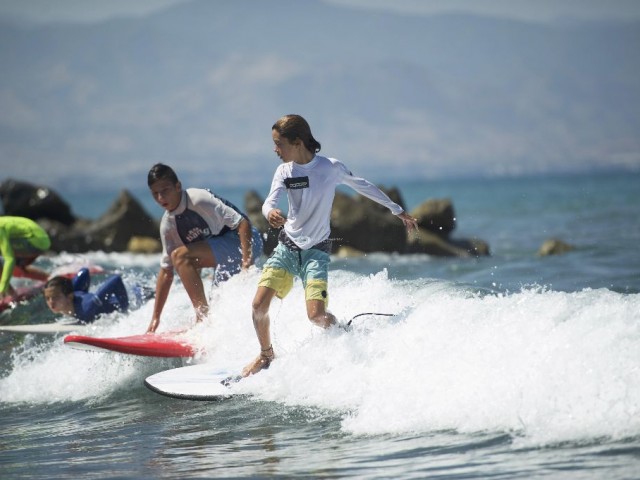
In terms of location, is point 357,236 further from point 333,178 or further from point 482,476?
point 482,476

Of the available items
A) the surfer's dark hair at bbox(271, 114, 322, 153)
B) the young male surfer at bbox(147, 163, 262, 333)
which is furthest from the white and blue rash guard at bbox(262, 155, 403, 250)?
the young male surfer at bbox(147, 163, 262, 333)

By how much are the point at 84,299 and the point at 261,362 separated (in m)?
4.17

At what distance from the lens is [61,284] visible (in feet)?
37.0

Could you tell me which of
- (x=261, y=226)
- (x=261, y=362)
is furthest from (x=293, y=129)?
(x=261, y=226)

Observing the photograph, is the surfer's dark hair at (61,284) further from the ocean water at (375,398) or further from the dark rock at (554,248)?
the dark rock at (554,248)

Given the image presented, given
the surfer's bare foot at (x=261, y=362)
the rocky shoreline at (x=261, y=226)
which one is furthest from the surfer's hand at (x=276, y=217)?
the rocky shoreline at (x=261, y=226)

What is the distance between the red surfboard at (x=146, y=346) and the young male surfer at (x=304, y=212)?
1.70 meters

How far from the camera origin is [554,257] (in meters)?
19.2

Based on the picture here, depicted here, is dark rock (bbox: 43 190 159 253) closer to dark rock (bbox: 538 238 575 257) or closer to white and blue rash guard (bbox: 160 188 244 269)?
dark rock (bbox: 538 238 575 257)

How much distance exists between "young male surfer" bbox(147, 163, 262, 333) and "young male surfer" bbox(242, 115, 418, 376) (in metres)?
1.87

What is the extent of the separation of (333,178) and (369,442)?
202 centimetres

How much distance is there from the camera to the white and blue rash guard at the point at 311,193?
23.8 ft

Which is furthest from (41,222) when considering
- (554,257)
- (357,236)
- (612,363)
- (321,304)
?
(612,363)

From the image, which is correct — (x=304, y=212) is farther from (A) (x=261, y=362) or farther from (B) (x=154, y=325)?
(B) (x=154, y=325)
